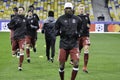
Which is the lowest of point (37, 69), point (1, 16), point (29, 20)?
point (1, 16)

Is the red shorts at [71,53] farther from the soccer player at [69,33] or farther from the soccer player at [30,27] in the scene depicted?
the soccer player at [30,27]

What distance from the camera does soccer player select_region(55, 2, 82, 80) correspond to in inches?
527

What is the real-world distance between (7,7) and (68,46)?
41.4 m

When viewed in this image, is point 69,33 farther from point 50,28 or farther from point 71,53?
point 50,28

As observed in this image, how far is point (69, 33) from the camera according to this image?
44.1 ft

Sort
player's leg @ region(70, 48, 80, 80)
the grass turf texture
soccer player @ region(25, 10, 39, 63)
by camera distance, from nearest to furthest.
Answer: player's leg @ region(70, 48, 80, 80)
the grass turf texture
soccer player @ region(25, 10, 39, 63)

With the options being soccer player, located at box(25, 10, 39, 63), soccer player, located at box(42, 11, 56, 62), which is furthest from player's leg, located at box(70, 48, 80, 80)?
soccer player, located at box(25, 10, 39, 63)

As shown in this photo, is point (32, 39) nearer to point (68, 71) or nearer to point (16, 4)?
point (68, 71)

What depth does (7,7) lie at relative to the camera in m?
54.1

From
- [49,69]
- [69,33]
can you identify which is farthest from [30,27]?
[69,33]

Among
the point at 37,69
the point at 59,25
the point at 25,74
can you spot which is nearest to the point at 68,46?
the point at 59,25

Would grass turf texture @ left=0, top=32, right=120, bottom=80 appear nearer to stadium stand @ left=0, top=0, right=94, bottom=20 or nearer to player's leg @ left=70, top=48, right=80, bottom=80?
player's leg @ left=70, top=48, right=80, bottom=80

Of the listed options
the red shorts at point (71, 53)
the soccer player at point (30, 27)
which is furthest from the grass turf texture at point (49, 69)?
the red shorts at point (71, 53)

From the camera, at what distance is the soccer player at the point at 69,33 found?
527 inches
